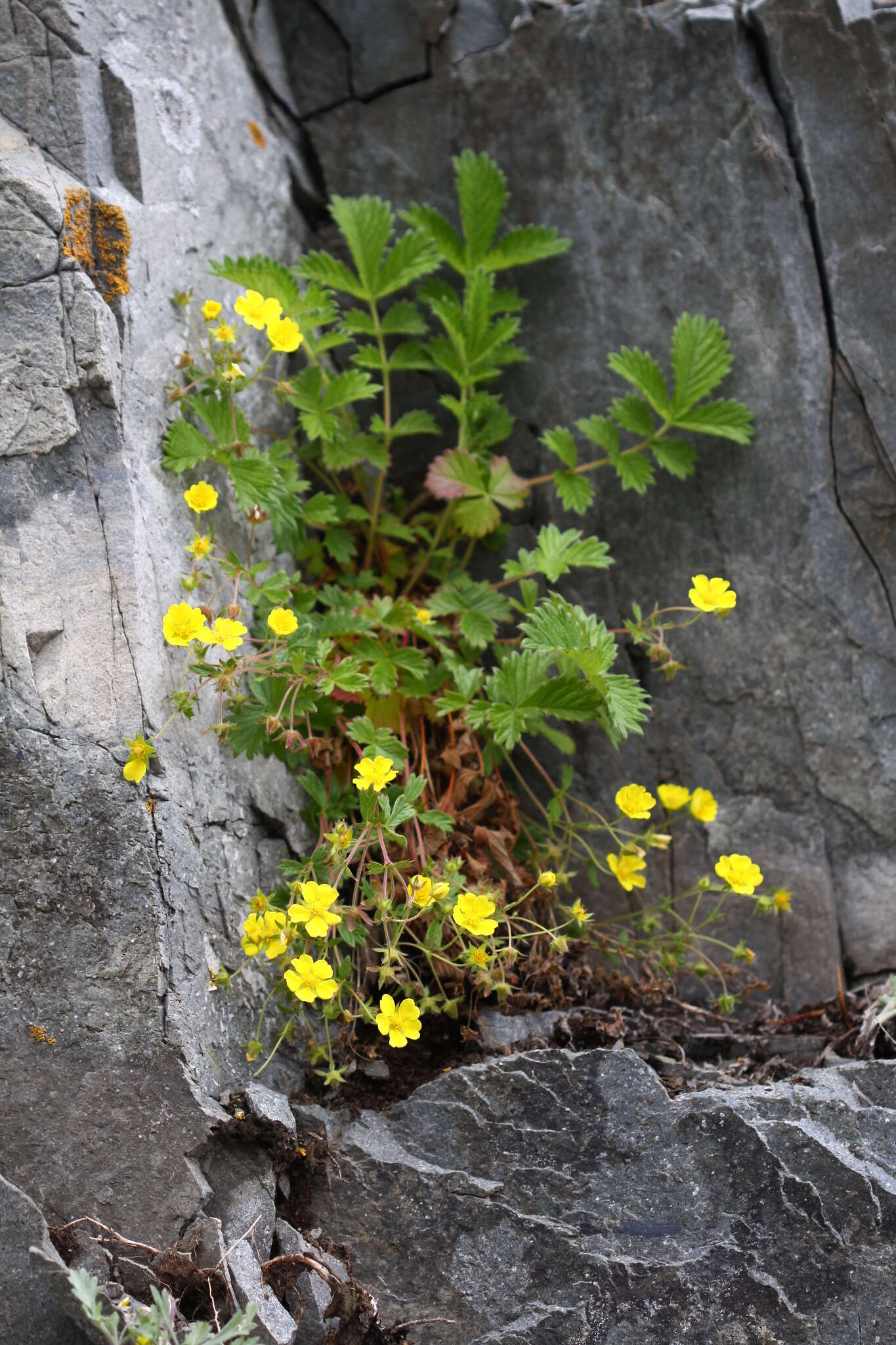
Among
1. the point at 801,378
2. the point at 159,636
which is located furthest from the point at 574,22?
the point at 159,636

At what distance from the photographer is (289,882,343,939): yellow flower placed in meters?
2.10

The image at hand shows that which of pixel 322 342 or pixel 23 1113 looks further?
pixel 322 342

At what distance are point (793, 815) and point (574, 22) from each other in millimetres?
2331

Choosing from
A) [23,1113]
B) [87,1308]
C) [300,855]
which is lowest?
[87,1308]

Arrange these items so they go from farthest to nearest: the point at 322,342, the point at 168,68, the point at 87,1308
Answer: the point at 322,342
the point at 168,68
the point at 87,1308

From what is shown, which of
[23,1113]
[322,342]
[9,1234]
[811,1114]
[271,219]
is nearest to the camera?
[9,1234]

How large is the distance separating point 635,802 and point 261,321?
1.44 metres

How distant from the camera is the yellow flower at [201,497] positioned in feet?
7.55

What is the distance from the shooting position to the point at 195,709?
2332mm

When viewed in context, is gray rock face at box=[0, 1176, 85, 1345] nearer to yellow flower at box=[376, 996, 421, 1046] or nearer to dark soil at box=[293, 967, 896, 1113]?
dark soil at box=[293, 967, 896, 1113]

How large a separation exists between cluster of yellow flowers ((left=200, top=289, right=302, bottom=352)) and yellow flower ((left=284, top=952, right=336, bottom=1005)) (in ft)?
4.35

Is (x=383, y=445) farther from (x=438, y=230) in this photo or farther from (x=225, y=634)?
(x=225, y=634)

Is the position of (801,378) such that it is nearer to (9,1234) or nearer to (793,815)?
(793,815)

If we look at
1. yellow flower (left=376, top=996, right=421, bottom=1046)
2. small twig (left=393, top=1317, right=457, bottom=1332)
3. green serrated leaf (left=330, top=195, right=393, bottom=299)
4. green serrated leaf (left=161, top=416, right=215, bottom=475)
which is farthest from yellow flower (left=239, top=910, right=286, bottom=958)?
green serrated leaf (left=330, top=195, right=393, bottom=299)
